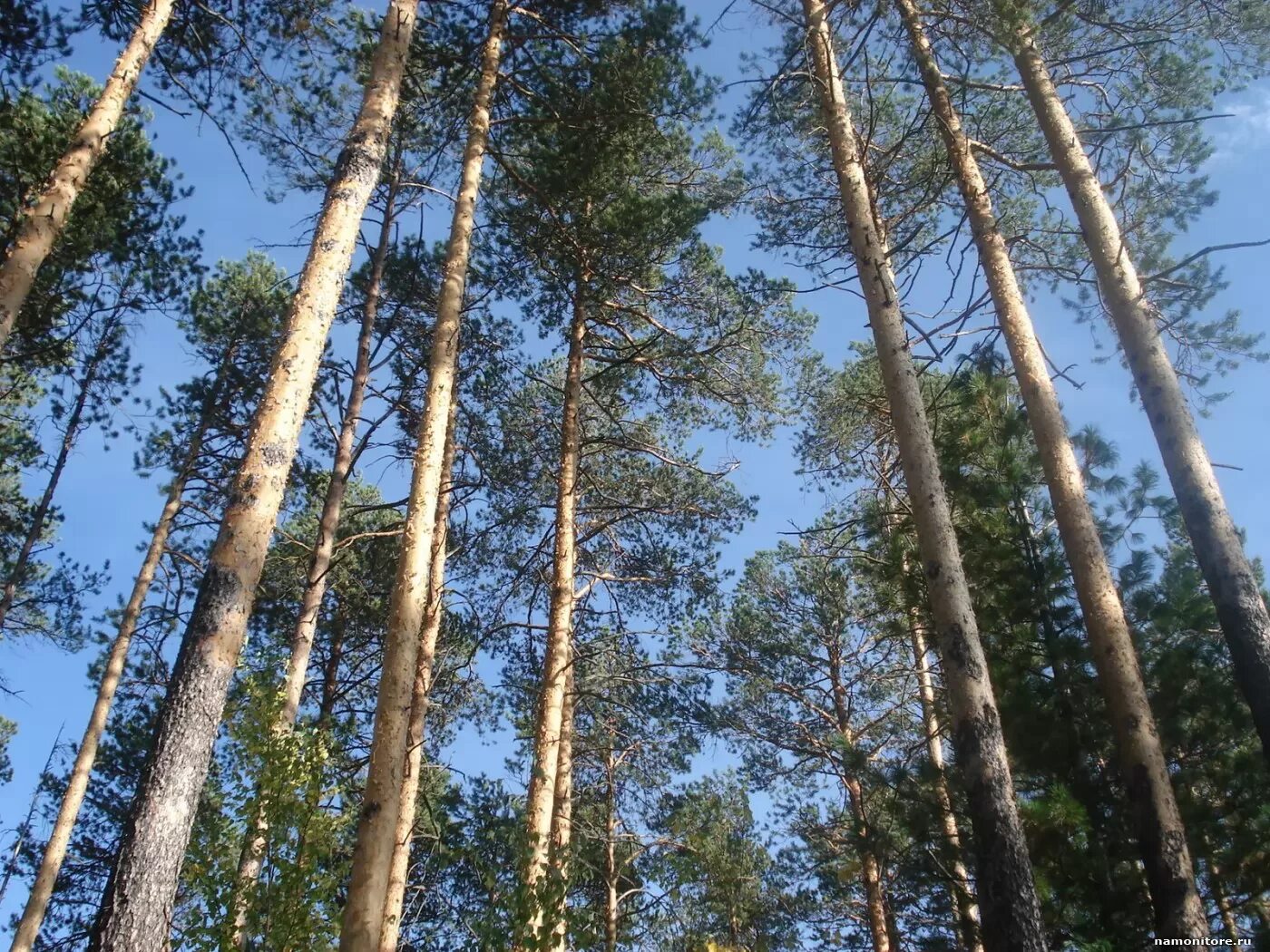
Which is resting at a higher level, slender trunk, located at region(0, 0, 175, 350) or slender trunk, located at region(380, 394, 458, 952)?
slender trunk, located at region(0, 0, 175, 350)

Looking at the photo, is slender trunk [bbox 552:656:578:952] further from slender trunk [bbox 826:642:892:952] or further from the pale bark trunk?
the pale bark trunk

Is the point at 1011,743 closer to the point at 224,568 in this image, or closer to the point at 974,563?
the point at 974,563

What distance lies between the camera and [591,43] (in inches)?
379

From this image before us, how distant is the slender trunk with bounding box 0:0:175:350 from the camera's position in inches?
229

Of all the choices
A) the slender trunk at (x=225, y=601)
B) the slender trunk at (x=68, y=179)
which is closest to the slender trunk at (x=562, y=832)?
the slender trunk at (x=225, y=601)

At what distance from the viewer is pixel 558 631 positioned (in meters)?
8.82

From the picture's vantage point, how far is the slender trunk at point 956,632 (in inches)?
164

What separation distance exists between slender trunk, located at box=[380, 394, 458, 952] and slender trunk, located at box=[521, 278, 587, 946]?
1200 mm

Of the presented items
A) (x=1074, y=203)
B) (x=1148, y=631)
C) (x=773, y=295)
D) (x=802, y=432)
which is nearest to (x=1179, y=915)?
(x=1148, y=631)

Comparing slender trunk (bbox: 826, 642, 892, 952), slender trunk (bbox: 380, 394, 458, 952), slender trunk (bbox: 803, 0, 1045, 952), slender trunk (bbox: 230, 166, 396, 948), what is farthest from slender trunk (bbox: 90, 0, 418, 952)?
slender trunk (bbox: 826, 642, 892, 952)

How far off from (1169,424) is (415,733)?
737cm

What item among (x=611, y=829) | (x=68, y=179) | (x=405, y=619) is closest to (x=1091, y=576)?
(x=405, y=619)

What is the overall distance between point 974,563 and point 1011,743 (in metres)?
1.38

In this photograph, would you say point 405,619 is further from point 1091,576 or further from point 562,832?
point 1091,576
